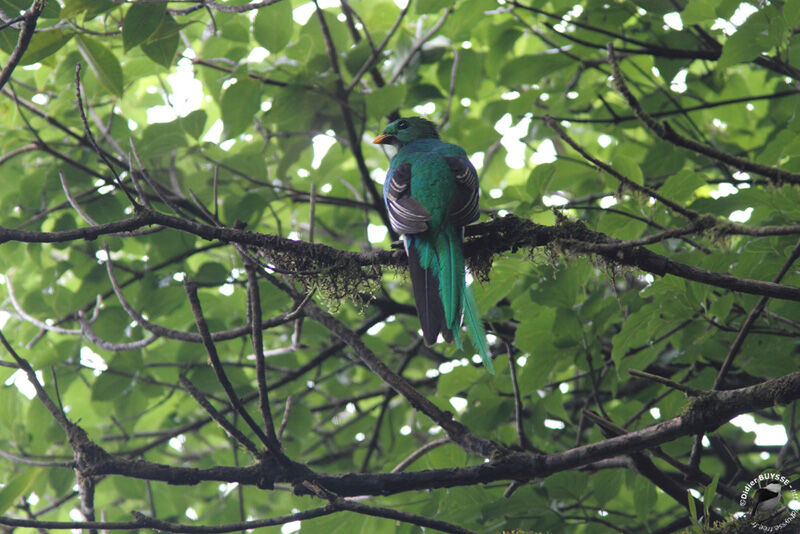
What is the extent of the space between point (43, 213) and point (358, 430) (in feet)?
8.65

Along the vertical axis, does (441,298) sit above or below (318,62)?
below

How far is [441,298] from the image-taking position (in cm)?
303

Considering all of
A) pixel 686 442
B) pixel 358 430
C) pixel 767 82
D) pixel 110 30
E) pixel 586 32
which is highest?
pixel 110 30

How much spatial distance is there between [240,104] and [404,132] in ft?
4.65

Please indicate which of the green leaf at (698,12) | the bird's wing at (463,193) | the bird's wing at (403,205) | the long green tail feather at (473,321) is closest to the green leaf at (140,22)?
the bird's wing at (403,205)

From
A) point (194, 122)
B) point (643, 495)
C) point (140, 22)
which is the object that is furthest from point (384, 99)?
point (643, 495)

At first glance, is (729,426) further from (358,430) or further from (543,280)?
(358,430)

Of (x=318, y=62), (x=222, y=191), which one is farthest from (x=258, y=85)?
(x=222, y=191)

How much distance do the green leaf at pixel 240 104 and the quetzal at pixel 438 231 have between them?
2.82ft

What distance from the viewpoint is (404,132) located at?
494cm

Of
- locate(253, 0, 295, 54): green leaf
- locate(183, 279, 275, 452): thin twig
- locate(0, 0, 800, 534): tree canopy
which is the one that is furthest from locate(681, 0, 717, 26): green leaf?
locate(183, 279, 275, 452): thin twig

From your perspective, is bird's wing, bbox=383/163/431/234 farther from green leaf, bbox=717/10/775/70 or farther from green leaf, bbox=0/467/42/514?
green leaf, bbox=0/467/42/514

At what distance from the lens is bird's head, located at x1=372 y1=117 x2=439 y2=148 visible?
4.88 m

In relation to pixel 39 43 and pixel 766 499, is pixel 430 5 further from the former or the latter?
pixel 766 499
